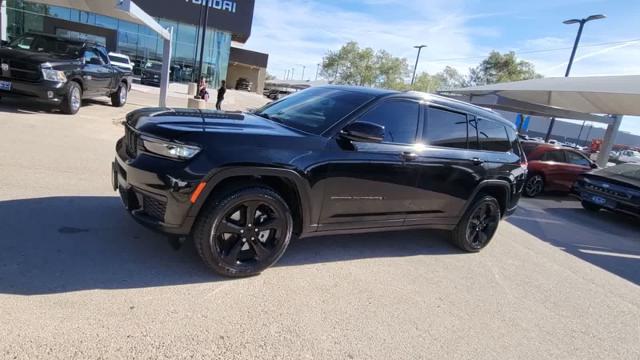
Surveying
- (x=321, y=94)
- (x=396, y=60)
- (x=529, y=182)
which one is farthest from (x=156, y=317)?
(x=396, y=60)

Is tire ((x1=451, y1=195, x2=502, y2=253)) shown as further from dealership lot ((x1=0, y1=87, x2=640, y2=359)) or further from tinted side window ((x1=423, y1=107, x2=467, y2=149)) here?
tinted side window ((x1=423, y1=107, x2=467, y2=149))

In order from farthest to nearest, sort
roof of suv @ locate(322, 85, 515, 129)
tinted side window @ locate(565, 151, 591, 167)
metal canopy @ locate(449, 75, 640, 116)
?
metal canopy @ locate(449, 75, 640, 116) < tinted side window @ locate(565, 151, 591, 167) < roof of suv @ locate(322, 85, 515, 129)

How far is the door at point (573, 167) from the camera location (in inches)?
459

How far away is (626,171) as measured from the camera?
9828mm

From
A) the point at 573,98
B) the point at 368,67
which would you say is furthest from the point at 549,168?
the point at 368,67

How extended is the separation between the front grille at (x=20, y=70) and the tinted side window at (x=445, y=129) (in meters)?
8.33

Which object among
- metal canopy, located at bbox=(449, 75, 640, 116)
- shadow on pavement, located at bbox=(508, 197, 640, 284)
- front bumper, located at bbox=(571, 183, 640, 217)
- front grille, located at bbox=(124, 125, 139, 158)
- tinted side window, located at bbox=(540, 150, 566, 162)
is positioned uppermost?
metal canopy, located at bbox=(449, 75, 640, 116)

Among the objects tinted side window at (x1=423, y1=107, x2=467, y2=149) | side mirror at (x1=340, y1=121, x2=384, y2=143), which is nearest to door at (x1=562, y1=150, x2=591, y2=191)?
tinted side window at (x1=423, y1=107, x2=467, y2=149)

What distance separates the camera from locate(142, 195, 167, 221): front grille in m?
3.33

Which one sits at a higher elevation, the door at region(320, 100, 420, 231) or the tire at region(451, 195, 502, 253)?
the door at region(320, 100, 420, 231)

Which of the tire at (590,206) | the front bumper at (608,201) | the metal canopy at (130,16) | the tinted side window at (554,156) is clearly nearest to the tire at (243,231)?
the front bumper at (608,201)

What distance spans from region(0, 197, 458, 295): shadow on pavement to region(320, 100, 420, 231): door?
0.61m

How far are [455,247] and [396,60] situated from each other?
62850 mm

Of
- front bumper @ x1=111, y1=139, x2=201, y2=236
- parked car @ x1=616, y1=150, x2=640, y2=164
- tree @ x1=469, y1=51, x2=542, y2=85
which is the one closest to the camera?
front bumper @ x1=111, y1=139, x2=201, y2=236
